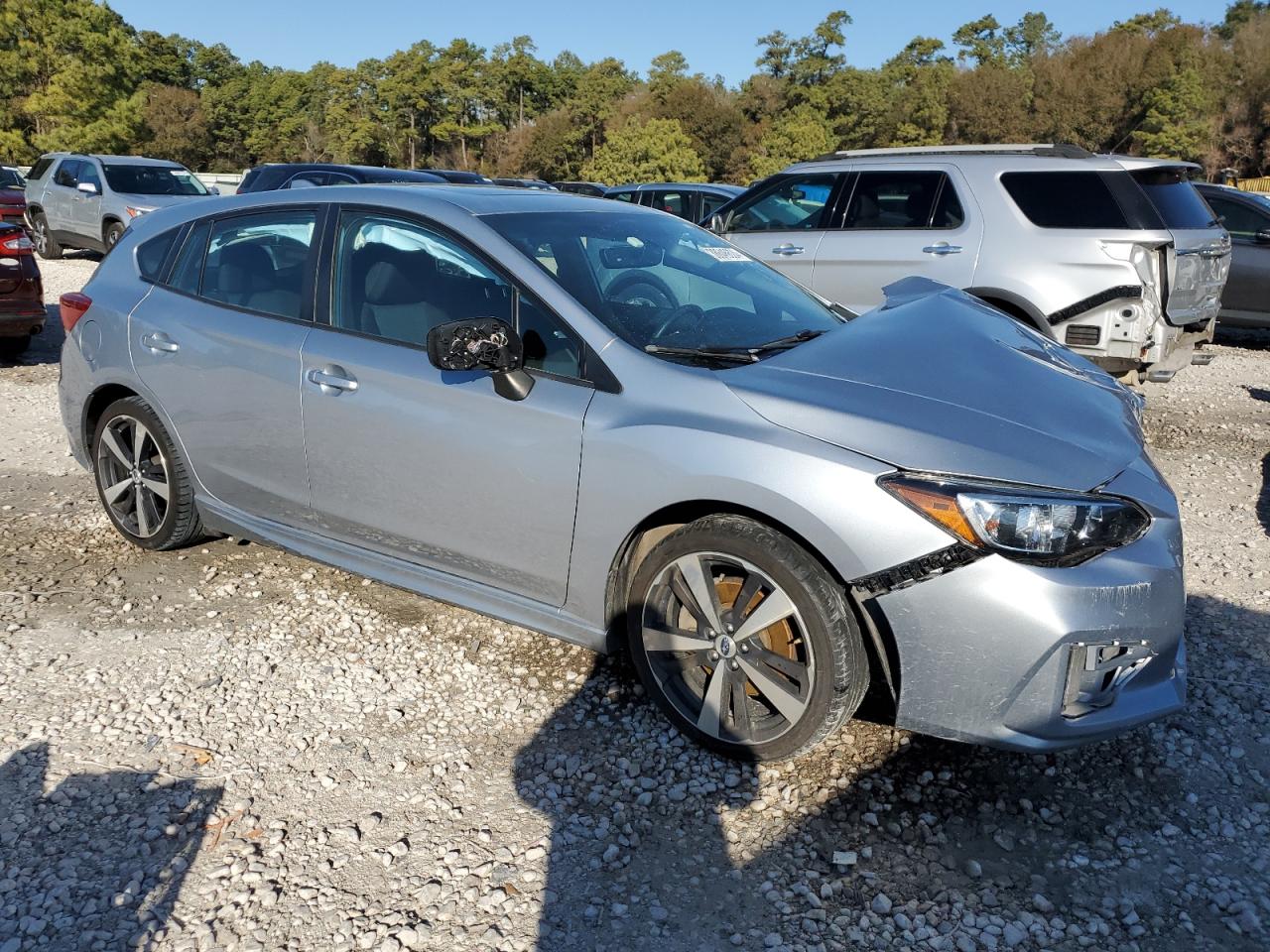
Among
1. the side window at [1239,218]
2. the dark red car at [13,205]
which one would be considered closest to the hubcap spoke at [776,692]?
the side window at [1239,218]

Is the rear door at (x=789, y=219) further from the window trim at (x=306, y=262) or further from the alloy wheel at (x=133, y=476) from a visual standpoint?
the alloy wheel at (x=133, y=476)

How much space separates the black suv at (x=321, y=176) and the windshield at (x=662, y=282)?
771cm

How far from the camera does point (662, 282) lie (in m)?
3.77

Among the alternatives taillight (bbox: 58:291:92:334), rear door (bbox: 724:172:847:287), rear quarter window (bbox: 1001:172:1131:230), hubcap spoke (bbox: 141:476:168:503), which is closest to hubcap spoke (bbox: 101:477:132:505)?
hubcap spoke (bbox: 141:476:168:503)

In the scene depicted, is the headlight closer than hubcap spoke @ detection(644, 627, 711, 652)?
Yes

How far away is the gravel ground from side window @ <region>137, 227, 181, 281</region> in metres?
1.45

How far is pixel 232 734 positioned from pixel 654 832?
1476 millimetres

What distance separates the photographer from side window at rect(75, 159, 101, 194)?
1573cm

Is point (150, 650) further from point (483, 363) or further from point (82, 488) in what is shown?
point (82, 488)

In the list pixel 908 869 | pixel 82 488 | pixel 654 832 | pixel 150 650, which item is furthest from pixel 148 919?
pixel 82 488

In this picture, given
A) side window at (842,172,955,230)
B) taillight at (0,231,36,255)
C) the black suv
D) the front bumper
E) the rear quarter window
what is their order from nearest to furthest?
1. the front bumper
2. the rear quarter window
3. side window at (842,172,955,230)
4. taillight at (0,231,36,255)
5. the black suv

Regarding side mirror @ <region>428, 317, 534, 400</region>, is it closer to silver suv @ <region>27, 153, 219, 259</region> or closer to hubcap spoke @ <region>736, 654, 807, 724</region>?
hubcap spoke @ <region>736, 654, 807, 724</region>

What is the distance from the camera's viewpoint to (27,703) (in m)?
3.50

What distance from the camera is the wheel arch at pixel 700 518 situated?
9.27 feet
